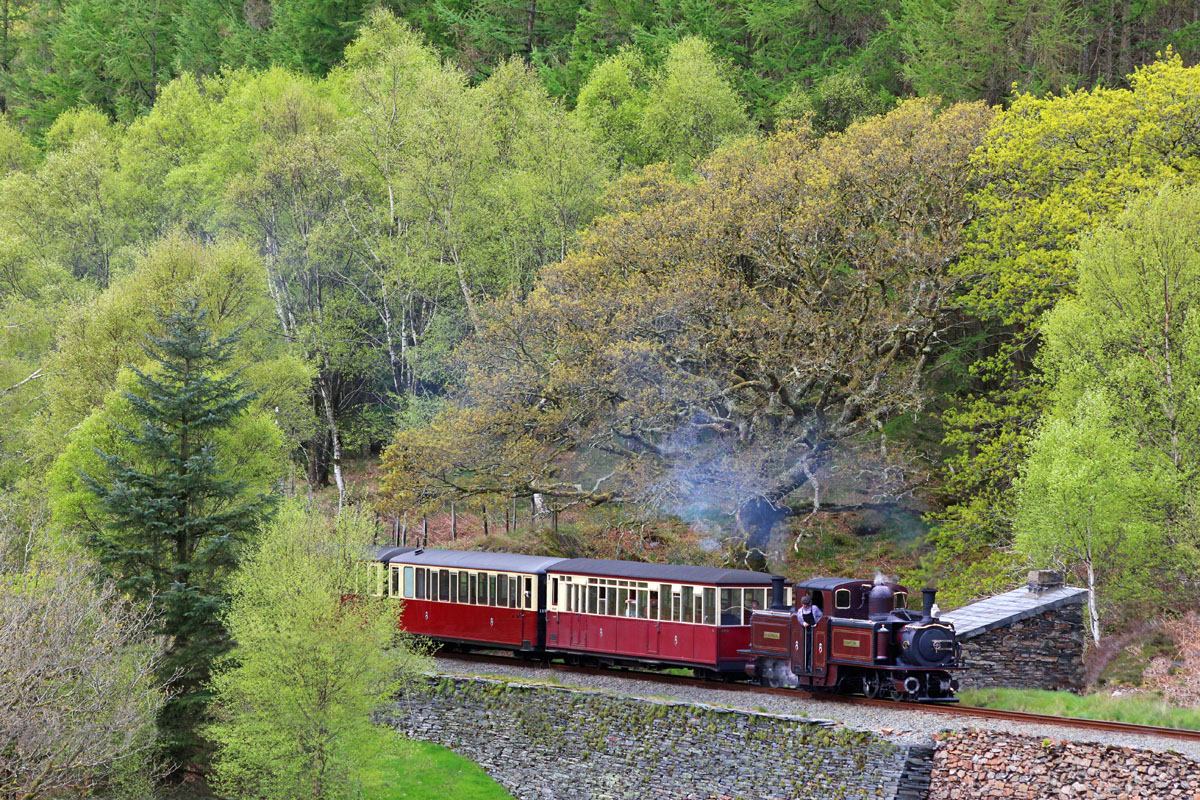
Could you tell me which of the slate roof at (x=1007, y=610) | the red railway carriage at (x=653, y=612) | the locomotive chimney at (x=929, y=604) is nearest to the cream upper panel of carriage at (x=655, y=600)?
the red railway carriage at (x=653, y=612)

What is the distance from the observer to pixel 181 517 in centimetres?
2817

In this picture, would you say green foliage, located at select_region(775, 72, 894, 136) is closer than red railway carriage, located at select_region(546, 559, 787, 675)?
No

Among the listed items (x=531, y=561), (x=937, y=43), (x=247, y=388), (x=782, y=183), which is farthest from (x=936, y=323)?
(x=247, y=388)

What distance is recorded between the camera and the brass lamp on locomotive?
24438 millimetres

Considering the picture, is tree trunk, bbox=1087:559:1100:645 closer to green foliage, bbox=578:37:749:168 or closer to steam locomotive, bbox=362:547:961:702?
steam locomotive, bbox=362:547:961:702

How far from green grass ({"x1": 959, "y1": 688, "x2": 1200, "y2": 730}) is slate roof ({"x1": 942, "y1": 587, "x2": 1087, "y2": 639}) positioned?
139 cm

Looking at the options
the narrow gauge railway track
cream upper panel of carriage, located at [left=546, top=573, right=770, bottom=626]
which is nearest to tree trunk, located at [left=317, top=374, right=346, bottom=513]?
the narrow gauge railway track

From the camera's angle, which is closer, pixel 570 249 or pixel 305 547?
pixel 305 547

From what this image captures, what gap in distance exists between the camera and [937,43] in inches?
1847

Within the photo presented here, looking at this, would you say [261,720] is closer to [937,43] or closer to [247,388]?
[247,388]

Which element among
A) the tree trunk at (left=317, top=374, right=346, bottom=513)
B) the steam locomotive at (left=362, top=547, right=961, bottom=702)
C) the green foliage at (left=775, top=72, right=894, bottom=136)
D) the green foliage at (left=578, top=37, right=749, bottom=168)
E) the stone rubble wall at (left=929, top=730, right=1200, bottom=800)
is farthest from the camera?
the green foliage at (left=578, top=37, right=749, bottom=168)

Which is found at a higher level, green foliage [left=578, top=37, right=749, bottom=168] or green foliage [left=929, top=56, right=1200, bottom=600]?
Result: green foliage [left=578, top=37, right=749, bottom=168]

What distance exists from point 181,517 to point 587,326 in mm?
16853

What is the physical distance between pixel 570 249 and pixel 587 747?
26311 millimetres
